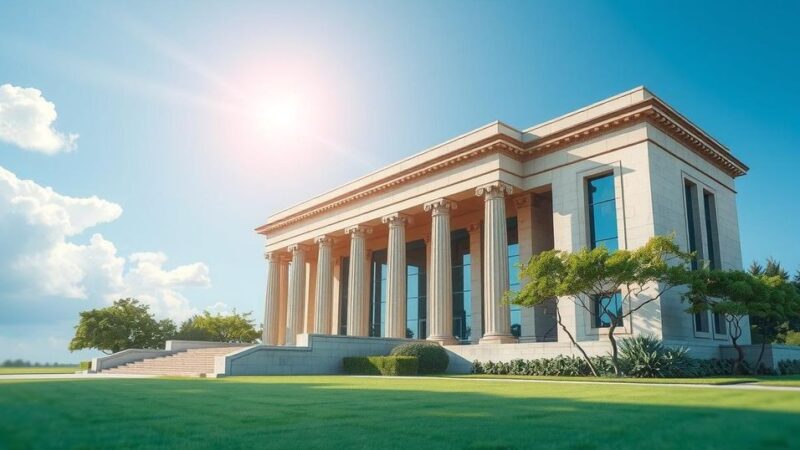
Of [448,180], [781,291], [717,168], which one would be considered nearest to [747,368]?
[781,291]

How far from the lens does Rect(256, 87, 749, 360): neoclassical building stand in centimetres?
3067

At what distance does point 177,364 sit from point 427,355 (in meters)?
15.2

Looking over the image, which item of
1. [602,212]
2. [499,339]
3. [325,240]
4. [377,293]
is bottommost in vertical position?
[499,339]

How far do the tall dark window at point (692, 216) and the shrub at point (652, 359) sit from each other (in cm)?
1003

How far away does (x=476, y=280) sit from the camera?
42.4m

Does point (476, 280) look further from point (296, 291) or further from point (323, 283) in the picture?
point (296, 291)

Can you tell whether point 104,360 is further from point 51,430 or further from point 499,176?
point 51,430

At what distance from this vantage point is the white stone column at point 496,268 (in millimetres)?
33344

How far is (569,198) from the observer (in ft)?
109

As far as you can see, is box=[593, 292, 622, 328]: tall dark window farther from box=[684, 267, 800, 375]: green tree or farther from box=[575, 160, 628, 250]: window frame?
box=[684, 267, 800, 375]: green tree

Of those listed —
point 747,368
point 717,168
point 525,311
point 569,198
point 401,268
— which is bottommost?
point 747,368

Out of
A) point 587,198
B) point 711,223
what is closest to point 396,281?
point 587,198

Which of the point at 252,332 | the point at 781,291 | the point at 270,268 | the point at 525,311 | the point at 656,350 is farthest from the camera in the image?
the point at 252,332

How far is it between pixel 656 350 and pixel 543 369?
5.41 metres
